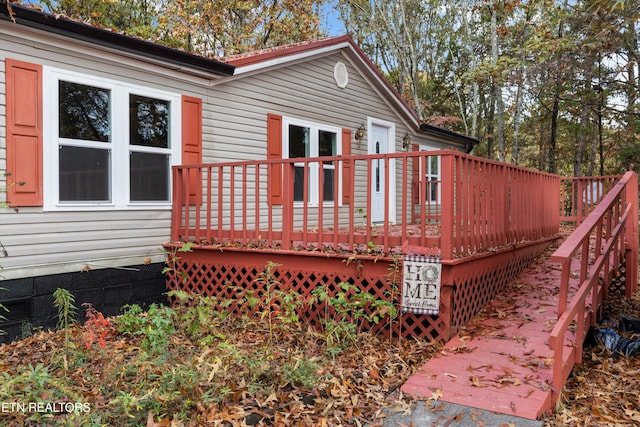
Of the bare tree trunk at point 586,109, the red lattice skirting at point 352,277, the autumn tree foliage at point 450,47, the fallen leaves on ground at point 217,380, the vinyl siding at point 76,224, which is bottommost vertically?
the fallen leaves on ground at point 217,380

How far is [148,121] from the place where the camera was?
5.91 m

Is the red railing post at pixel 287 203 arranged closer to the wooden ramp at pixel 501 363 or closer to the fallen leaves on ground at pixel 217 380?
the fallen leaves on ground at pixel 217 380

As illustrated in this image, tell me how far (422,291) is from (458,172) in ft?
3.83

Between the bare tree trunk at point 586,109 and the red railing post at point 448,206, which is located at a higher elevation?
the bare tree trunk at point 586,109

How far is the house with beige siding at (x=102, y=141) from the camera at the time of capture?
471 centimetres

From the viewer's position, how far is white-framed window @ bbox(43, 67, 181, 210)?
4.99m

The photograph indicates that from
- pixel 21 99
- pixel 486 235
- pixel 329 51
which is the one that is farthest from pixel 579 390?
pixel 329 51

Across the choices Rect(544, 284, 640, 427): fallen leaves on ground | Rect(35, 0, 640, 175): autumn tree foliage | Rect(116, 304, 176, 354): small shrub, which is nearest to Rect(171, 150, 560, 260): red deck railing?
Rect(116, 304, 176, 354): small shrub

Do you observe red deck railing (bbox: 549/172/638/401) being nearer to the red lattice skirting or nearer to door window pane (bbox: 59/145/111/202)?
the red lattice skirting

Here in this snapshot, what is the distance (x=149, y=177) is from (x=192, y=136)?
0.83 metres

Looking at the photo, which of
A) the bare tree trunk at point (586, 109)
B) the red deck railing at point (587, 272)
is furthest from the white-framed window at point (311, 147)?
the bare tree trunk at point (586, 109)

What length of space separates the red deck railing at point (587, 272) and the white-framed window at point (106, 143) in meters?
4.70

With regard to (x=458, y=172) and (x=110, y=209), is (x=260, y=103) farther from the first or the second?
(x=458, y=172)

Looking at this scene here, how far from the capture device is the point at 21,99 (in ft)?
15.5
